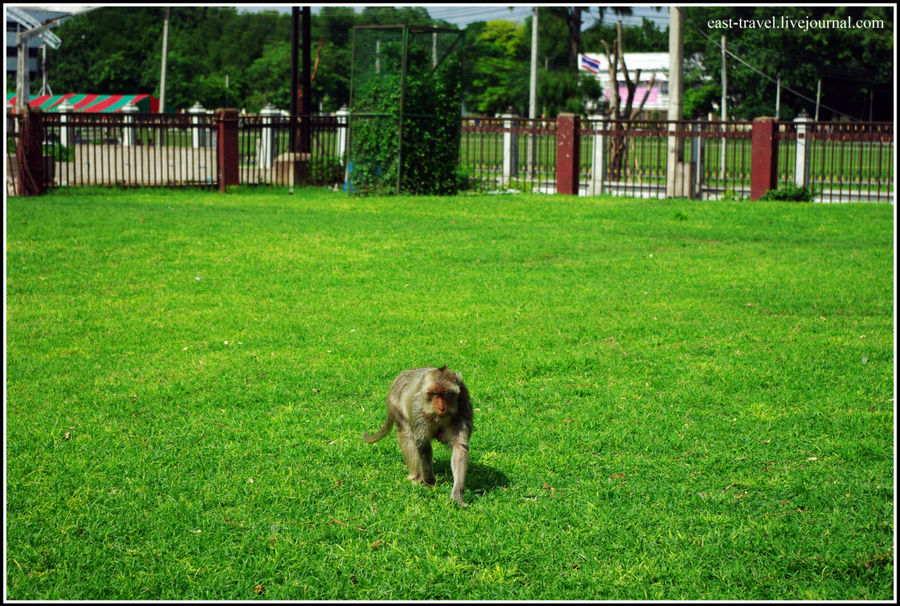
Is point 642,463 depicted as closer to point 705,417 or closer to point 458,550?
point 705,417

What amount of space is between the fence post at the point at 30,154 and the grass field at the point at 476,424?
25.1ft

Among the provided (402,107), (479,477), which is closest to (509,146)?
(402,107)

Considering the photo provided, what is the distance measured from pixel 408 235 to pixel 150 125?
9596 mm

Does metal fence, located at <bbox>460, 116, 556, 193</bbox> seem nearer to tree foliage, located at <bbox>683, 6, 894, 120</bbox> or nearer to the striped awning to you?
tree foliage, located at <bbox>683, 6, 894, 120</bbox>

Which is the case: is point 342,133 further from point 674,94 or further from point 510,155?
point 674,94

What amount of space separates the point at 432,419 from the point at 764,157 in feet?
60.9

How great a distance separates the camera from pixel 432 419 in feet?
15.4

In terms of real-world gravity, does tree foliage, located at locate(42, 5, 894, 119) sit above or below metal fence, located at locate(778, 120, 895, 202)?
above

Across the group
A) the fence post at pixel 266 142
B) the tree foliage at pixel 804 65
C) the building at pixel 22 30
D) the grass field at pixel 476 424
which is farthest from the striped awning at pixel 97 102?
the grass field at pixel 476 424

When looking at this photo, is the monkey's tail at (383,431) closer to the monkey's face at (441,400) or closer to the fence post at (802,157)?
the monkey's face at (441,400)

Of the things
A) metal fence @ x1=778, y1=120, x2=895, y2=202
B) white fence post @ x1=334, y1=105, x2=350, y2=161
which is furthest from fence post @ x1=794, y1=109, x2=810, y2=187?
white fence post @ x1=334, y1=105, x2=350, y2=161

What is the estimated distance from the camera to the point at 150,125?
21078 mm

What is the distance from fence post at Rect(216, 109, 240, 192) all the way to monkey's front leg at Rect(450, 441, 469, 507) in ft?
58.3

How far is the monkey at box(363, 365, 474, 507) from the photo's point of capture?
15.1 feet
